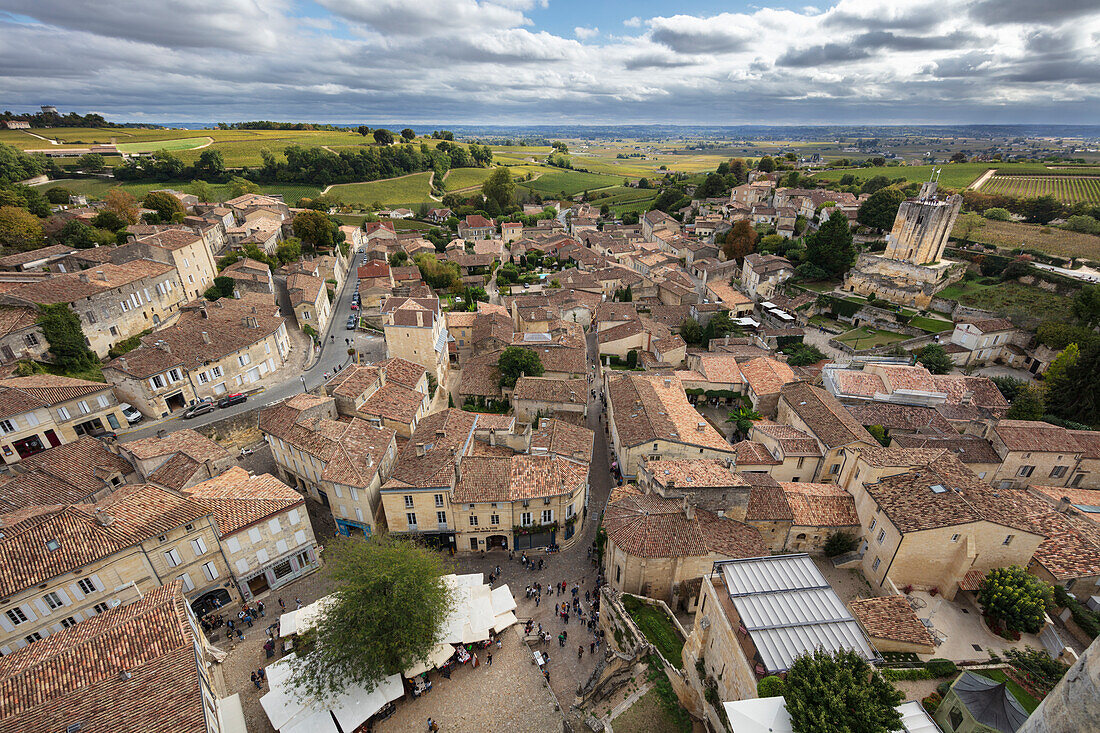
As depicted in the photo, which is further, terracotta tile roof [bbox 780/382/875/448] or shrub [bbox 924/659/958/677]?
terracotta tile roof [bbox 780/382/875/448]

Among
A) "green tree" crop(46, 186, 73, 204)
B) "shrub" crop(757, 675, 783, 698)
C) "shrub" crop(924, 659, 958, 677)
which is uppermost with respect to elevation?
"green tree" crop(46, 186, 73, 204)

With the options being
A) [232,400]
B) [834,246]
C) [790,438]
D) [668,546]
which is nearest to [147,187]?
[232,400]

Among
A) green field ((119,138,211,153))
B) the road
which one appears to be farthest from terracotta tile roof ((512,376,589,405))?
green field ((119,138,211,153))

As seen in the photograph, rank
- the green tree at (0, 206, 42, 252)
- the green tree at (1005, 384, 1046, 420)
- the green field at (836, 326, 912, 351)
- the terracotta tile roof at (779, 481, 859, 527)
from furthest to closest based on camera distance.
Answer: the green field at (836, 326, 912, 351), the green tree at (0, 206, 42, 252), the green tree at (1005, 384, 1046, 420), the terracotta tile roof at (779, 481, 859, 527)

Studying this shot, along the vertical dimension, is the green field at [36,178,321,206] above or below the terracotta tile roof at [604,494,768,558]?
above

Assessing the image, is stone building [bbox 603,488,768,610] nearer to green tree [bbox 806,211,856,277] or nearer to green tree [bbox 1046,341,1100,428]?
green tree [bbox 1046,341,1100,428]

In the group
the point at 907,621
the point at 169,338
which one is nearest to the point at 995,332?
the point at 907,621

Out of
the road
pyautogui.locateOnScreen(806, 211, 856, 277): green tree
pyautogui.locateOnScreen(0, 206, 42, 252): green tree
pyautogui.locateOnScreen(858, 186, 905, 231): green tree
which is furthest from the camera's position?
pyautogui.locateOnScreen(858, 186, 905, 231): green tree

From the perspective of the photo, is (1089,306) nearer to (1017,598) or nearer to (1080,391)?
(1080,391)

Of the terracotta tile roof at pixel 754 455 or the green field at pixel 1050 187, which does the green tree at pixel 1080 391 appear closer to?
the terracotta tile roof at pixel 754 455
